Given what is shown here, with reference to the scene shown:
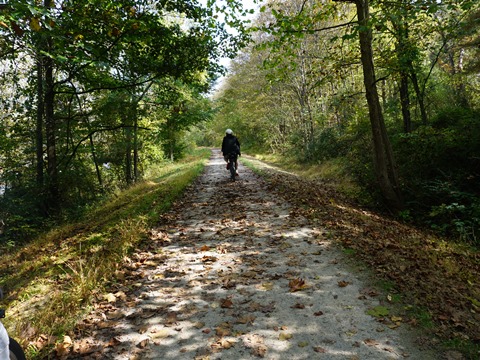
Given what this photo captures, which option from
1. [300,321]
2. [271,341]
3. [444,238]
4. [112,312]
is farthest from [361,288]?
[444,238]

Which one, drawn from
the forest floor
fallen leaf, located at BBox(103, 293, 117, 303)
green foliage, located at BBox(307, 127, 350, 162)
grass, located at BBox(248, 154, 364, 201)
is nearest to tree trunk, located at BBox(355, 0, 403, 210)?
grass, located at BBox(248, 154, 364, 201)

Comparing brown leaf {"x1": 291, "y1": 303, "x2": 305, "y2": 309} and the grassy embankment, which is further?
brown leaf {"x1": 291, "y1": 303, "x2": 305, "y2": 309}

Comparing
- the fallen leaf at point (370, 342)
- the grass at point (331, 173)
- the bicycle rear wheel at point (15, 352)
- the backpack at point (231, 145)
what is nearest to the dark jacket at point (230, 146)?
the backpack at point (231, 145)

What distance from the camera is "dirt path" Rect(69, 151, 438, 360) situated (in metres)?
3.13

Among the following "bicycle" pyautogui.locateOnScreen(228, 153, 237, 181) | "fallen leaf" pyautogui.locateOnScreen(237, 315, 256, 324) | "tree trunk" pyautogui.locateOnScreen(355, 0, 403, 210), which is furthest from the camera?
"bicycle" pyautogui.locateOnScreen(228, 153, 237, 181)

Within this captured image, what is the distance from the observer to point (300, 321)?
138 inches

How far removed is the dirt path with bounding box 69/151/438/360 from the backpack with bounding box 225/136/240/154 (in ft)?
19.2

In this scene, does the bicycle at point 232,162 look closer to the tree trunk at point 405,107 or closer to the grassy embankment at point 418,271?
the grassy embankment at point 418,271

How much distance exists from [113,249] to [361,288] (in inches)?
180

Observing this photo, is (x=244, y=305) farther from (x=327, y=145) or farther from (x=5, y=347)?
(x=327, y=145)

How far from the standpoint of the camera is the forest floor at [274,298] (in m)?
3.15

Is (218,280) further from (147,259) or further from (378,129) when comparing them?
(378,129)

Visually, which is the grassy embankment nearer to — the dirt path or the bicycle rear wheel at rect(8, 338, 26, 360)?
the dirt path

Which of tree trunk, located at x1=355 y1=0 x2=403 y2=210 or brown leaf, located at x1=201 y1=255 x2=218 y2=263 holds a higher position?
tree trunk, located at x1=355 y1=0 x2=403 y2=210
